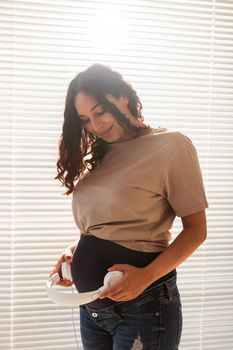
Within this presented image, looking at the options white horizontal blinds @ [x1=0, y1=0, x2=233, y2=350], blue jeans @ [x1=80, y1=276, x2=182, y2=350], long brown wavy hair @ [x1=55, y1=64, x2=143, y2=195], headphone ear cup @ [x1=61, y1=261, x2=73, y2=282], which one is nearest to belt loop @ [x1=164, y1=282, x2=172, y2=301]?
blue jeans @ [x1=80, y1=276, x2=182, y2=350]

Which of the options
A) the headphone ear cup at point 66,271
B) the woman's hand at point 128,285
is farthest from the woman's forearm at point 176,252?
the headphone ear cup at point 66,271

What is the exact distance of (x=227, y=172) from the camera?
1.71 metres

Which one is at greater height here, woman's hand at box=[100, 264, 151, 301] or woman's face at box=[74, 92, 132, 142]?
woman's face at box=[74, 92, 132, 142]

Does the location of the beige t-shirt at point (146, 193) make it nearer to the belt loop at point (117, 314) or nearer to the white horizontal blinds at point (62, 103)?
the belt loop at point (117, 314)

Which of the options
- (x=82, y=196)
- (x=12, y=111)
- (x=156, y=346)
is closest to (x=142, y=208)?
(x=82, y=196)

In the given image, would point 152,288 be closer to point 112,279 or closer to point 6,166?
point 112,279

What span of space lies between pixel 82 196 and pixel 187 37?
82cm

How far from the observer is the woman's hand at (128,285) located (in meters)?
0.97

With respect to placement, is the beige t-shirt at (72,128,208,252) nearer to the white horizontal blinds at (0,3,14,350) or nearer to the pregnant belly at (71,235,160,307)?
the pregnant belly at (71,235,160,307)

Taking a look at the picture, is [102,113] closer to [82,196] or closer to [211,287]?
[82,196]

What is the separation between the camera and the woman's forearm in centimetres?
102

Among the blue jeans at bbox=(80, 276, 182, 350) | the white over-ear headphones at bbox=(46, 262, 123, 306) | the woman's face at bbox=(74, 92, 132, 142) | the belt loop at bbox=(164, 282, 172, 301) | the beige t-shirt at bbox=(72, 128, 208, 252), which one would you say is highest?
the woman's face at bbox=(74, 92, 132, 142)

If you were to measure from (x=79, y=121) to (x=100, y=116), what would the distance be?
12 centimetres

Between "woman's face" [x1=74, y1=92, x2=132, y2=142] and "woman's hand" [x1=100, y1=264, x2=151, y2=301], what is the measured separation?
378 mm
